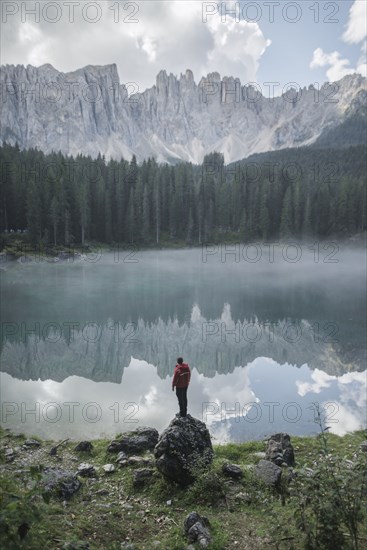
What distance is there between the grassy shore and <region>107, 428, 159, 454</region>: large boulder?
60 cm

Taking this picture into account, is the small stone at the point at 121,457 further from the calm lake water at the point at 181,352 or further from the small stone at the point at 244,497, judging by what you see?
the small stone at the point at 244,497

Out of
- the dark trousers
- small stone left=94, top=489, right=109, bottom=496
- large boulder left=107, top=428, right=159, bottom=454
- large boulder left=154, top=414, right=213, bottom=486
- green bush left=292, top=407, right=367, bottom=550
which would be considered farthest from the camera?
large boulder left=107, top=428, right=159, bottom=454

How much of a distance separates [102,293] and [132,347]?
67.9 ft

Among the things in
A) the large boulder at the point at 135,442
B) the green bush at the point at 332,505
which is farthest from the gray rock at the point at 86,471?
Answer: the green bush at the point at 332,505

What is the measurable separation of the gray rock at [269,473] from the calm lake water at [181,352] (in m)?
4.38

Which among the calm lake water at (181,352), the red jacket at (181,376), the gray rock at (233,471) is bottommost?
the calm lake water at (181,352)

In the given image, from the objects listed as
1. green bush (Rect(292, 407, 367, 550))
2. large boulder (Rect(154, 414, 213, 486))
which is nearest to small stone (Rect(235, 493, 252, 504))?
large boulder (Rect(154, 414, 213, 486))

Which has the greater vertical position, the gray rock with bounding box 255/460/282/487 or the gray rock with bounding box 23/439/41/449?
the gray rock with bounding box 255/460/282/487

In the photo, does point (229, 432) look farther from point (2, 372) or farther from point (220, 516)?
point (2, 372)

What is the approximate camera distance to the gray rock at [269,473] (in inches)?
371

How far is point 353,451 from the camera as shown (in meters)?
12.3

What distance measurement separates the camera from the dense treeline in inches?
3415

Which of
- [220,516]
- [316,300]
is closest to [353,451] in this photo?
[220,516]

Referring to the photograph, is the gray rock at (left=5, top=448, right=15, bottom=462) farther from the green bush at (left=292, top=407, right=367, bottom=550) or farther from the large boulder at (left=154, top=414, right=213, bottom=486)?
the green bush at (left=292, top=407, right=367, bottom=550)
